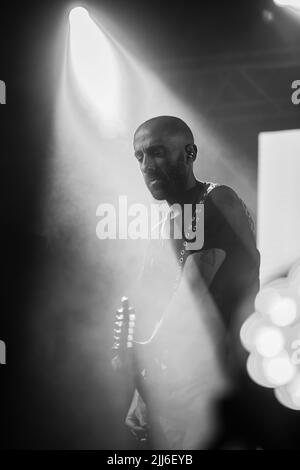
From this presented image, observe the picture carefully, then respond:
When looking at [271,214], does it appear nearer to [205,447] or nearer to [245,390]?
[245,390]

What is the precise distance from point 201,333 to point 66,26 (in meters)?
1.71

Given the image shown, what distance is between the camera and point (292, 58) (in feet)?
9.09

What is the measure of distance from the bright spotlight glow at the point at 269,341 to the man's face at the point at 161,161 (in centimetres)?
80

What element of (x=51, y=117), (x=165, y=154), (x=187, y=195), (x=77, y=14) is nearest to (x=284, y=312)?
(x=187, y=195)

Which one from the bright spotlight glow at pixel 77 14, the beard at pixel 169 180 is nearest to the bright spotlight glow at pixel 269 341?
the beard at pixel 169 180

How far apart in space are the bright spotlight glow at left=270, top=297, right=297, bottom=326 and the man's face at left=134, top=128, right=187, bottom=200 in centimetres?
73

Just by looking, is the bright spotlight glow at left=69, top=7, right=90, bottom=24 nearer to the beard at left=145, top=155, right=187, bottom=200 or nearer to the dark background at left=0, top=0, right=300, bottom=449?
the dark background at left=0, top=0, right=300, bottom=449

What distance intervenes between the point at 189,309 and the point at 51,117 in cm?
121

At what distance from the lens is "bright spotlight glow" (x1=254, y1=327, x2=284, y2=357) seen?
8.59 ft

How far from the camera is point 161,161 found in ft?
8.82

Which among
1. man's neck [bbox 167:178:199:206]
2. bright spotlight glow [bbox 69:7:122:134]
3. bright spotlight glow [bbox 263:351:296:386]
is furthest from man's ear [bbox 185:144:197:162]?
bright spotlight glow [bbox 263:351:296:386]

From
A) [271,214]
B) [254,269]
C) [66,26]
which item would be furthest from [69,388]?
[66,26]

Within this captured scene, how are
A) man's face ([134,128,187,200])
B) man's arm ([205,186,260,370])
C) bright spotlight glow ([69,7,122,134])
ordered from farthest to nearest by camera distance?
bright spotlight glow ([69,7,122,134]), man's face ([134,128,187,200]), man's arm ([205,186,260,370])

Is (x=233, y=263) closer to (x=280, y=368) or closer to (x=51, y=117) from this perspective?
(x=280, y=368)
